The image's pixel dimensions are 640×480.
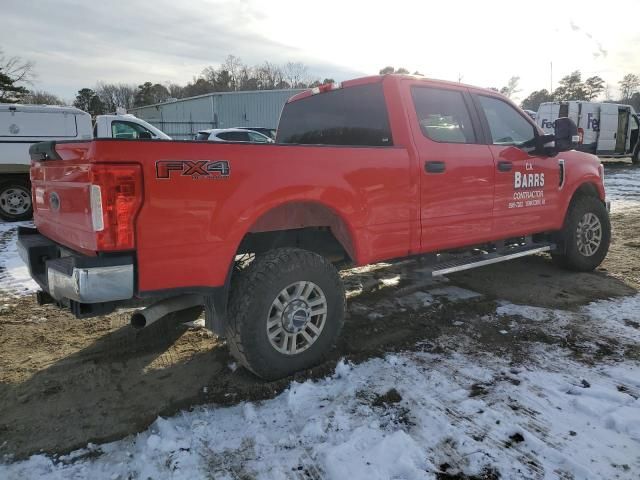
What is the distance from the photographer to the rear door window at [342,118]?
3.78 meters

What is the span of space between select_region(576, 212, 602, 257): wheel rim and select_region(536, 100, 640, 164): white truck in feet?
52.4

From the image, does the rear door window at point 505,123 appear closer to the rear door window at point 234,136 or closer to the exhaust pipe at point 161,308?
the exhaust pipe at point 161,308

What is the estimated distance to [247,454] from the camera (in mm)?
2340

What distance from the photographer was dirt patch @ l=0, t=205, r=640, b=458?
271 cm

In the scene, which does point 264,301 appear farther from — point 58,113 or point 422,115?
point 58,113

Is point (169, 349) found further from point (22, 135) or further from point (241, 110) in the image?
point (241, 110)

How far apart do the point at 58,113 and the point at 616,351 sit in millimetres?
10637

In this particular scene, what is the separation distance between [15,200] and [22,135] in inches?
53.4

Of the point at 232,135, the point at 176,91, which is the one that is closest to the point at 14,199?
the point at 232,135

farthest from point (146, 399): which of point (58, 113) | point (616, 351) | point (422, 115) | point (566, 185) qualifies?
point (58, 113)

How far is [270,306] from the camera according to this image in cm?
293

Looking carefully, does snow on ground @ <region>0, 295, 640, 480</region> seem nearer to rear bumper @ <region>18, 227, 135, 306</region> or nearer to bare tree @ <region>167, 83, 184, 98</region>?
rear bumper @ <region>18, 227, 135, 306</region>

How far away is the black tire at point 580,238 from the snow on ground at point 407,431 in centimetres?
230

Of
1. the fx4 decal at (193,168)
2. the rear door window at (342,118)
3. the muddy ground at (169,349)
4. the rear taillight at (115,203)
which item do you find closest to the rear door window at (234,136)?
the rear door window at (342,118)
